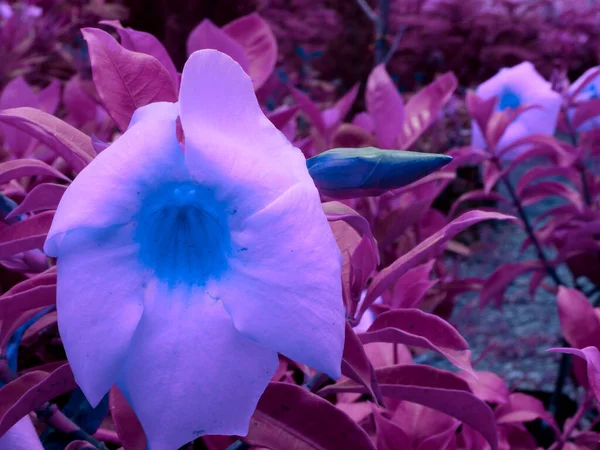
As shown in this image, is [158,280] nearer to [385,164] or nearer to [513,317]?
[385,164]

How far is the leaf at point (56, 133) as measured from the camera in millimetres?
522

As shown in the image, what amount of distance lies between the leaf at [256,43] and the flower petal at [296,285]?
47cm

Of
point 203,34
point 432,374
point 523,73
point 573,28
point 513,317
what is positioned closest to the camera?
point 432,374

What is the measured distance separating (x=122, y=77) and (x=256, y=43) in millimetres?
315

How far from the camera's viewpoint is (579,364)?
31.2 inches

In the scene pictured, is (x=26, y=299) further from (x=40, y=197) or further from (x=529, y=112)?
(x=529, y=112)

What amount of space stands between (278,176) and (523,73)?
4.06 feet

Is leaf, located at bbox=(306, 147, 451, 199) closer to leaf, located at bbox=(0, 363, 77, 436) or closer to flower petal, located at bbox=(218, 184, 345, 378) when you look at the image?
flower petal, located at bbox=(218, 184, 345, 378)

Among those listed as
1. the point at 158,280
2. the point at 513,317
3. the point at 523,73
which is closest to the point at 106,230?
the point at 158,280

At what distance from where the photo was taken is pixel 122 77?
56 centimetres

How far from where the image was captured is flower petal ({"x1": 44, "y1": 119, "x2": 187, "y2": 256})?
368mm

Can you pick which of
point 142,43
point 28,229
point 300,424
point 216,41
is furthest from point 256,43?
point 300,424

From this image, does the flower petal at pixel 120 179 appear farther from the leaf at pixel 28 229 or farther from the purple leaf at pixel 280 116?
the purple leaf at pixel 280 116

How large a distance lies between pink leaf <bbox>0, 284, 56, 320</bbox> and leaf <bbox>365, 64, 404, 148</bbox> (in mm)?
654
